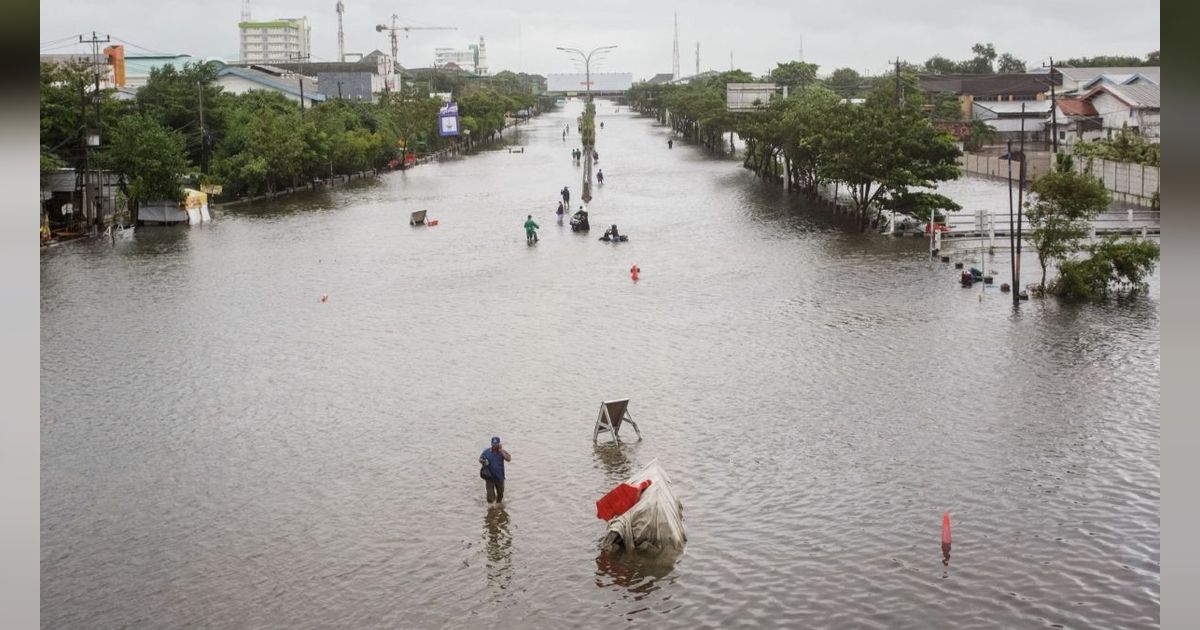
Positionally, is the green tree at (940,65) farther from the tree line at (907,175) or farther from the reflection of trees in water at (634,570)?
the reflection of trees in water at (634,570)

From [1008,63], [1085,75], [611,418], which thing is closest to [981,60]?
[1008,63]

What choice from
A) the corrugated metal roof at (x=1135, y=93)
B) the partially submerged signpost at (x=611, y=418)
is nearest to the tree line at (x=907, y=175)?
the partially submerged signpost at (x=611, y=418)

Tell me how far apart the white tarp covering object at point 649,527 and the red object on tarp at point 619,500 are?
0.81 ft

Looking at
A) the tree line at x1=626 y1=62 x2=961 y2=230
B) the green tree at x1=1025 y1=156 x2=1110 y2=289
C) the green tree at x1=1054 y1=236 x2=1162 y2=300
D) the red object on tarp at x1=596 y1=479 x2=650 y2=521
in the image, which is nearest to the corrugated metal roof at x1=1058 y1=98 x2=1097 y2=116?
the tree line at x1=626 y1=62 x2=961 y2=230

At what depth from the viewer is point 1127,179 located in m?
50.6

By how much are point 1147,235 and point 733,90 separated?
31.1m

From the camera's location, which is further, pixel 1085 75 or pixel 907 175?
pixel 1085 75

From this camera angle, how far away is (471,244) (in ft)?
138

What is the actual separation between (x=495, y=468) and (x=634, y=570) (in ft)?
9.39

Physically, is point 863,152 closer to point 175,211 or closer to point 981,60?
point 175,211

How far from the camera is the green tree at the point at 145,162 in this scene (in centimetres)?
4728

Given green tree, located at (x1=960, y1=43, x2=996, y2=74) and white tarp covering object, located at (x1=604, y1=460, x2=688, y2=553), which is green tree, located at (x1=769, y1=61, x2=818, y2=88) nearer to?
green tree, located at (x1=960, y1=43, x2=996, y2=74)

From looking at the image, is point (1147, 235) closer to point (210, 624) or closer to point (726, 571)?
point (726, 571)
